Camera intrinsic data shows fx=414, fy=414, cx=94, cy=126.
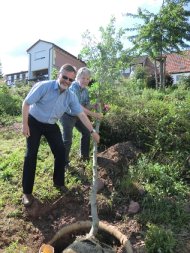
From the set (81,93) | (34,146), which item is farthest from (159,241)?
(81,93)

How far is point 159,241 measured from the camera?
15.2 ft

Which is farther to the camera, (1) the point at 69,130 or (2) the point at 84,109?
(1) the point at 69,130

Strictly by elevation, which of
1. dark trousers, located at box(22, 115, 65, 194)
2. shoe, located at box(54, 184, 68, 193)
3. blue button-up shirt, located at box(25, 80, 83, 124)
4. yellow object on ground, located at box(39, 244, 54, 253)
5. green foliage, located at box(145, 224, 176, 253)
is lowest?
yellow object on ground, located at box(39, 244, 54, 253)

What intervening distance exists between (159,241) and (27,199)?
6.28ft

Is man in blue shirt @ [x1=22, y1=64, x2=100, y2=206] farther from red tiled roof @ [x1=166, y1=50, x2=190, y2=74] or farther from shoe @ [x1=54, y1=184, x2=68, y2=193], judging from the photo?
red tiled roof @ [x1=166, y1=50, x2=190, y2=74]

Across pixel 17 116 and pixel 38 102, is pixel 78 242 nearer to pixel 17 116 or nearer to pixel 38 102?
pixel 38 102

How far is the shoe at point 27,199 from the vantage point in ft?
18.2

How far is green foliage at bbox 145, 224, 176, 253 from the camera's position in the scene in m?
4.55

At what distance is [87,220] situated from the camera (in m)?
5.25

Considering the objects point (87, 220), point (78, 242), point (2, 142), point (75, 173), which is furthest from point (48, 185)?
point (2, 142)

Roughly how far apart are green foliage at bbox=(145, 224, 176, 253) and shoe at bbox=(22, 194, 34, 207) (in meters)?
1.72

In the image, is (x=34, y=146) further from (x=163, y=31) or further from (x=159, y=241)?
(x=163, y=31)

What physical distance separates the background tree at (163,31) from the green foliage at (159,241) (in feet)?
45.3

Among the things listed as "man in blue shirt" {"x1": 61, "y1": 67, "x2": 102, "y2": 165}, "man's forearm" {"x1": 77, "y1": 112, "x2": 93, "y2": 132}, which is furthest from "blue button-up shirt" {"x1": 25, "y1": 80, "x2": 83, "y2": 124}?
"man in blue shirt" {"x1": 61, "y1": 67, "x2": 102, "y2": 165}
